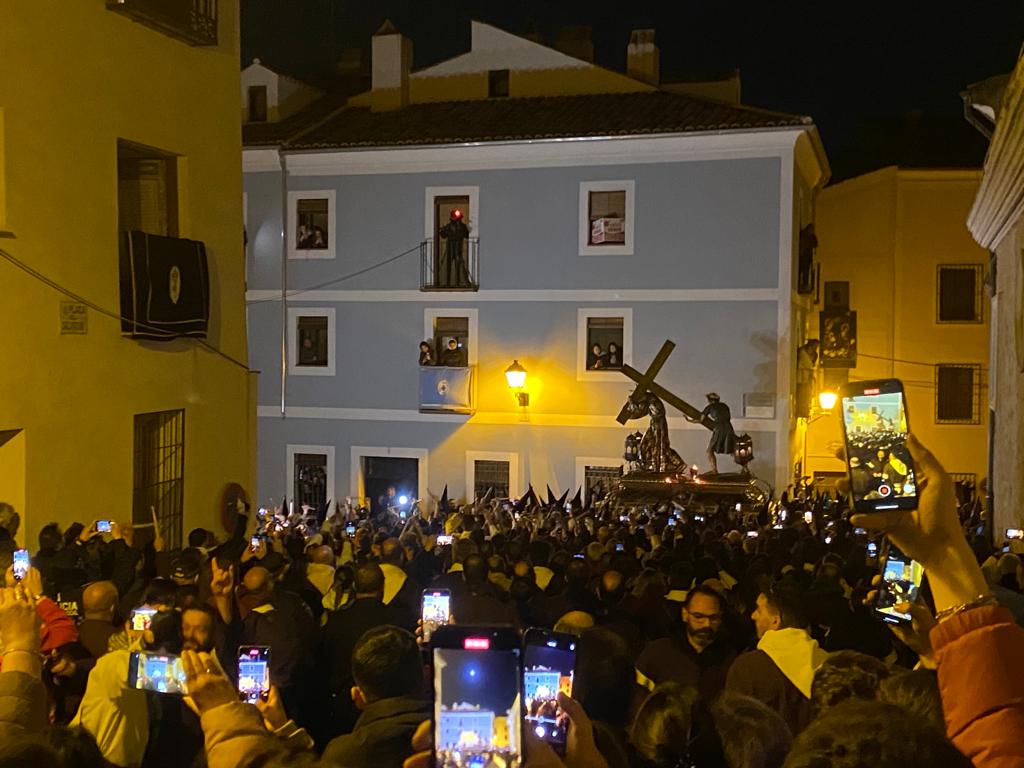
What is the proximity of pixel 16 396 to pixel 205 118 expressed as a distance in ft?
15.5

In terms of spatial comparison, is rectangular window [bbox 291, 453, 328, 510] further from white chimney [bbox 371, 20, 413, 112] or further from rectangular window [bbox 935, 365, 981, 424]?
rectangular window [bbox 935, 365, 981, 424]

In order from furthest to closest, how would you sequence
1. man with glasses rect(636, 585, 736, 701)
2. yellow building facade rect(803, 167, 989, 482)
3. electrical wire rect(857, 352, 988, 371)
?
electrical wire rect(857, 352, 988, 371), yellow building facade rect(803, 167, 989, 482), man with glasses rect(636, 585, 736, 701)

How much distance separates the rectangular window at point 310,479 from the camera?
78.5 feet

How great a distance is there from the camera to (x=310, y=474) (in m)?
24.0

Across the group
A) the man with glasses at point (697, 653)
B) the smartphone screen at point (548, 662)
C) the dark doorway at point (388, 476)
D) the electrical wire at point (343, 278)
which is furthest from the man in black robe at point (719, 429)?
the smartphone screen at point (548, 662)

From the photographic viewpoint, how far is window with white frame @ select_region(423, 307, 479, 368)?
23.0m

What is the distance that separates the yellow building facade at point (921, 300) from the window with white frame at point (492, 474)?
346 inches

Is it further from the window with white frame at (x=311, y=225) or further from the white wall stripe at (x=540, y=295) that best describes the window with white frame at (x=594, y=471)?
the window with white frame at (x=311, y=225)

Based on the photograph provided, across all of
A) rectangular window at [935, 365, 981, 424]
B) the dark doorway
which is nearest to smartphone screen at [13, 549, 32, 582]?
the dark doorway

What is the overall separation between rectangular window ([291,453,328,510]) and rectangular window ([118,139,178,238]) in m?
11.1

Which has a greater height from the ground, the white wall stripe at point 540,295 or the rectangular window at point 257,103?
the rectangular window at point 257,103

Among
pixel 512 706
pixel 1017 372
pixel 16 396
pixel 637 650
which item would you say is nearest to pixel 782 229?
pixel 1017 372

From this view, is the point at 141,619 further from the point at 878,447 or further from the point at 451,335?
the point at 451,335

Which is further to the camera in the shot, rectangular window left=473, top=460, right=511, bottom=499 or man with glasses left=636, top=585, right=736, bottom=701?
rectangular window left=473, top=460, right=511, bottom=499
